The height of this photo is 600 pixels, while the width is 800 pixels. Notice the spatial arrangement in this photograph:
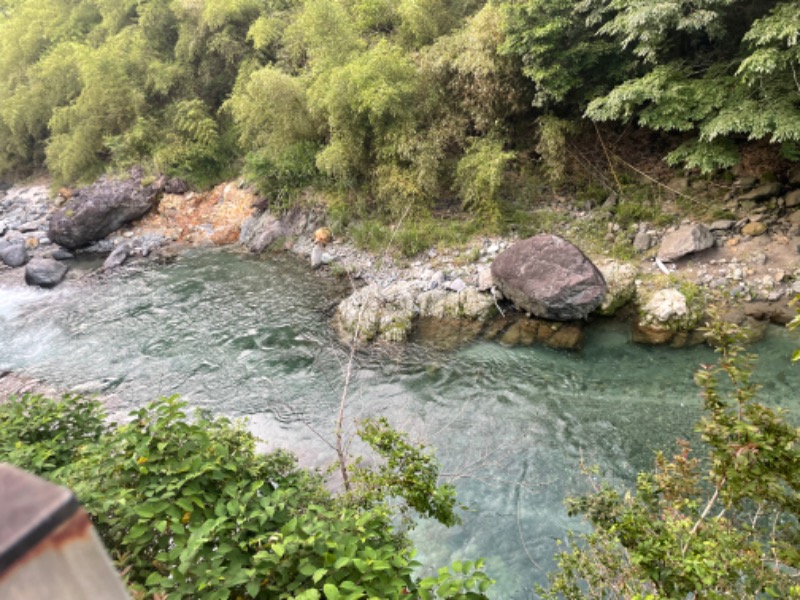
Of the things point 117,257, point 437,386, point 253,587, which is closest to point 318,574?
point 253,587

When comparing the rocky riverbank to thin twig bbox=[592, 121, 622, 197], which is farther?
thin twig bbox=[592, 121, 622, 197]

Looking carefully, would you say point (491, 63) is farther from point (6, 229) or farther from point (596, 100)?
point (6, 229)

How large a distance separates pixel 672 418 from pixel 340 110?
8.16 meters

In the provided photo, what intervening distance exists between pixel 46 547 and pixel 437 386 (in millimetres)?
6425

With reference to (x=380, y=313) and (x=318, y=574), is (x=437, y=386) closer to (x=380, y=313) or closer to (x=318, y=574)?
(x=380, y=313)

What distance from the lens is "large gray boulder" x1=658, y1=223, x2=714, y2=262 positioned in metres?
7.90

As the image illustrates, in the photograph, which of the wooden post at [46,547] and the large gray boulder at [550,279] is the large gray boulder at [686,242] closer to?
the large gray boulder at [550,279]

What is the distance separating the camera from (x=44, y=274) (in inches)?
471

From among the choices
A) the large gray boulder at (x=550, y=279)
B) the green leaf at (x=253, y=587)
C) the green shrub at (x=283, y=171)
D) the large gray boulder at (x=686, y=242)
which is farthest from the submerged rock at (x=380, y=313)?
the green leaf at (x=253, y=587)

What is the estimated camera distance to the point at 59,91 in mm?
16781

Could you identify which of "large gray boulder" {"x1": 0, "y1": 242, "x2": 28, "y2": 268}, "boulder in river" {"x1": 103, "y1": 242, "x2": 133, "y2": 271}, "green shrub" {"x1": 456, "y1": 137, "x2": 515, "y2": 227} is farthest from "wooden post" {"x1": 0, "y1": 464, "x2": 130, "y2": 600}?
"large gray boulder" {"x1": 0, "y1": 242, "x2": 28, "y2": 268}

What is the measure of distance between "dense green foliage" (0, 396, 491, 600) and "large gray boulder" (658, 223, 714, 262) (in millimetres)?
6888

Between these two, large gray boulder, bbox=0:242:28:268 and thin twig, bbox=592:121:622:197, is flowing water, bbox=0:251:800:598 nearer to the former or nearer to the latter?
thin twig, bbox=592:121:622:197

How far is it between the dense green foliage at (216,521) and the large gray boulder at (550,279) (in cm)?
505
